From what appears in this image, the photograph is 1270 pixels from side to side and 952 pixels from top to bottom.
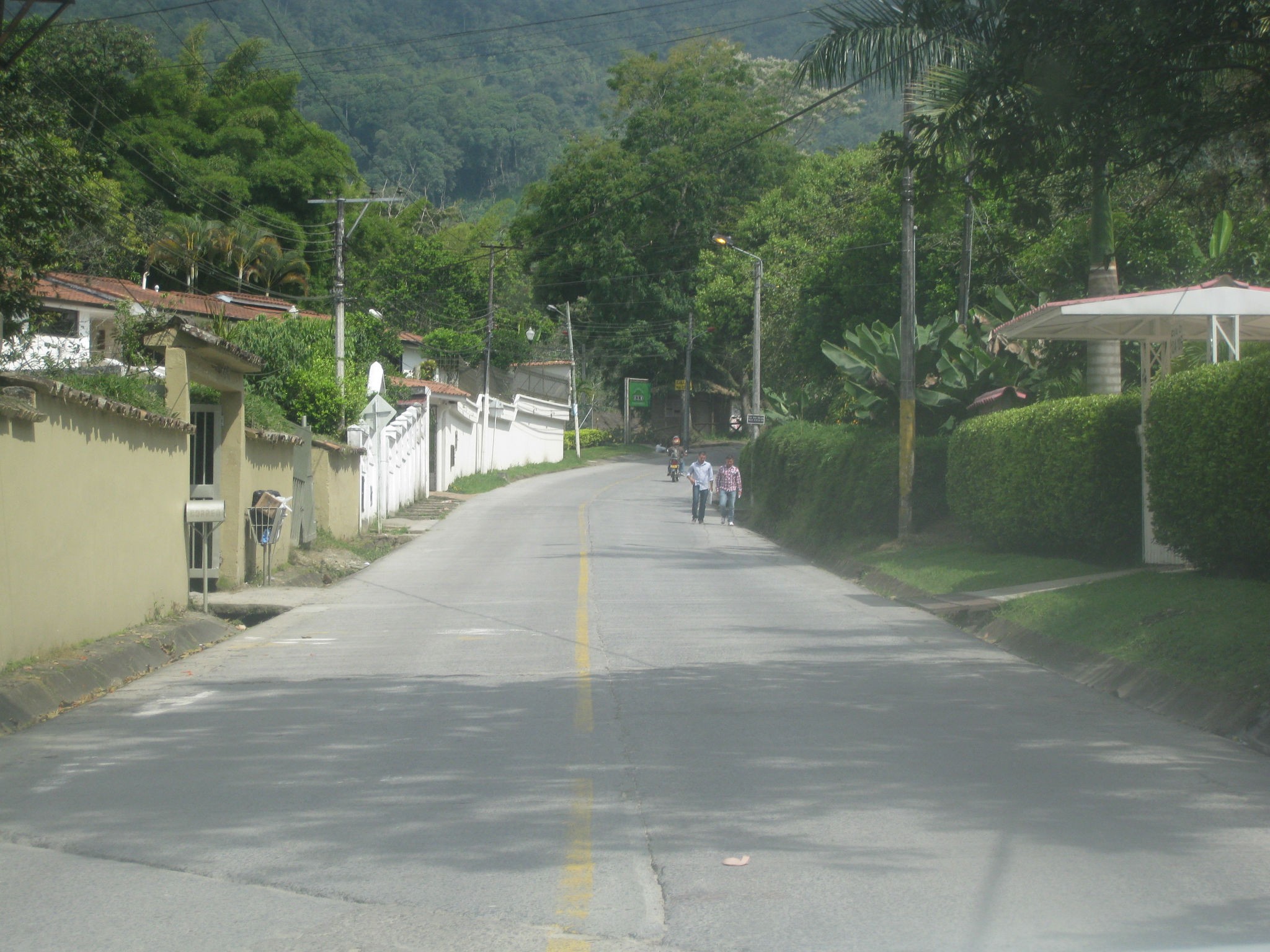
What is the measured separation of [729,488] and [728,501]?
0.42 m

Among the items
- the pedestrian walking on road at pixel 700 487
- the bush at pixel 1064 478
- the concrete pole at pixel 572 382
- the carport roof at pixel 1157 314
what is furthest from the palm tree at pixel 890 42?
the concrete pole at pixel 572 382

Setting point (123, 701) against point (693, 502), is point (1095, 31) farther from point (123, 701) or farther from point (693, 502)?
point (693, 502)

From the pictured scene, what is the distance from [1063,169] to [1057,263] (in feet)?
50.8

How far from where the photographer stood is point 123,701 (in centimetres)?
1026

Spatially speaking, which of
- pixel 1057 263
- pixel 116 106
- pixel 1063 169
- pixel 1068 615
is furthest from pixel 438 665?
pixel 116 106

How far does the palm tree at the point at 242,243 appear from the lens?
53281mm

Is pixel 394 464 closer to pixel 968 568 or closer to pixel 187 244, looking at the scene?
pixel 187 244

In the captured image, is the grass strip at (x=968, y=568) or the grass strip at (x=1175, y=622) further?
the grass strip at (x=968, y=568)

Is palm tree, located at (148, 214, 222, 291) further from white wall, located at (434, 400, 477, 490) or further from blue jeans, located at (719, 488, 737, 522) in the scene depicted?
blue jeans, located at (719, 488, 737, 522)

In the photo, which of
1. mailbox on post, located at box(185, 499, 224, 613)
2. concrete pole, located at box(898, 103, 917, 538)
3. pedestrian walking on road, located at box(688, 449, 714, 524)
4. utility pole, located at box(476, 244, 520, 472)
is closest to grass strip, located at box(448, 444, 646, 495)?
utility pole, located at box(476, 244, 520, 472)

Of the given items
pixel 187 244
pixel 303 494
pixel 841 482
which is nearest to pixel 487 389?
pixel 187 244

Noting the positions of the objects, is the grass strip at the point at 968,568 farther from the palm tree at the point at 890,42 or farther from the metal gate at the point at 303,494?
the metal gate at the point at 303,494

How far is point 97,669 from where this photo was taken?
11.0 m

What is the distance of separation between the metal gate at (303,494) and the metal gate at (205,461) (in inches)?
127
